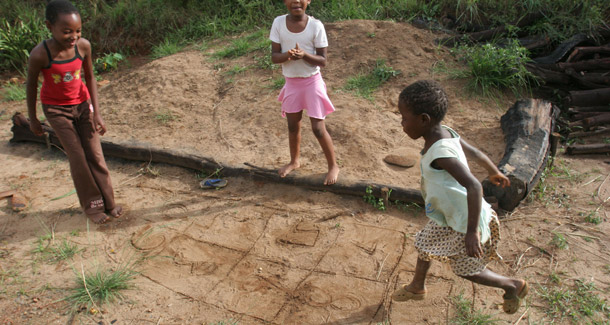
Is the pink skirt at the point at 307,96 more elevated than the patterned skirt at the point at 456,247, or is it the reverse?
the pink skirt at the point at 307,96

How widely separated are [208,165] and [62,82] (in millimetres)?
1413

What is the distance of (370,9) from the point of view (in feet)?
23.2

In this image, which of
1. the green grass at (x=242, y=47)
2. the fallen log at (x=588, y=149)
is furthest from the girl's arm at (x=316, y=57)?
the green grass at (x=242, y=47)

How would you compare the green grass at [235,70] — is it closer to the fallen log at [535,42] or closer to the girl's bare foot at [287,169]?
the girl's bare foot at [287,169]

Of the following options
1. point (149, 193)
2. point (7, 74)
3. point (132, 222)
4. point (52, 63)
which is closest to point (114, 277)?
point (132, 222)

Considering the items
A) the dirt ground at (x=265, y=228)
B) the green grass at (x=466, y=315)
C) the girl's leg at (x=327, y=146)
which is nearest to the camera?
the green grass at (x=466, y=315)

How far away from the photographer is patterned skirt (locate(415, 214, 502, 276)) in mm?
2371

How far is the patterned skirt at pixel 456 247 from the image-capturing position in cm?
237

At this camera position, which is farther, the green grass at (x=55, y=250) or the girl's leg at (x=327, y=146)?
the girl's leg at (x=327, y=146)

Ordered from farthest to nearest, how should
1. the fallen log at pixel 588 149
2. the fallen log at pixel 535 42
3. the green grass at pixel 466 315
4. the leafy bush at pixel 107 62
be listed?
the leafy bush at pixel 107 62 < the fallen log at pixel 535 42 < the fallen log at pixel 588 149 < the green grass at pixel 466 315

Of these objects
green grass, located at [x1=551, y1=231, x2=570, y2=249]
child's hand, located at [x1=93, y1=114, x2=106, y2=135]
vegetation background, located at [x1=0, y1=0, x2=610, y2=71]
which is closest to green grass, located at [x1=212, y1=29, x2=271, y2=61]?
vegetation background, located at [x1=0, y1=0, x2=610, y2=71]

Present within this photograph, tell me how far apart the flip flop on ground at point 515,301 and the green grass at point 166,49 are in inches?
238

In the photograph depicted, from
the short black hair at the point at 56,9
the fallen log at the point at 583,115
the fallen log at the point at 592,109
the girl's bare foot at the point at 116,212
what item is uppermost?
the short black hair at the point at 56,9

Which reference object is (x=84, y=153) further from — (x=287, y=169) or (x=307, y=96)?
(x=307, y=96)
